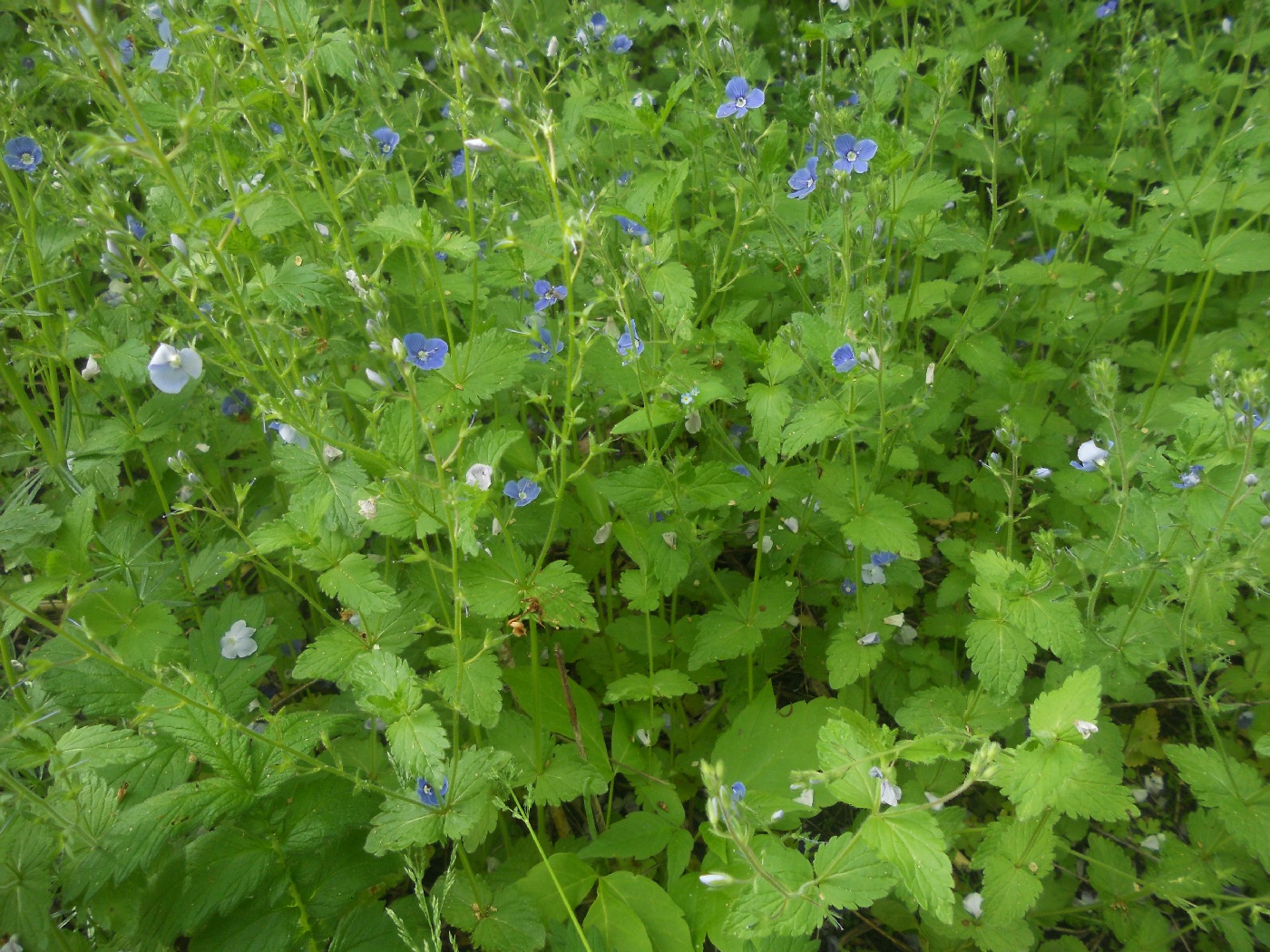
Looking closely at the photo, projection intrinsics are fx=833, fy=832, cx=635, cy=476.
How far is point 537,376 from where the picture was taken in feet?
11.1

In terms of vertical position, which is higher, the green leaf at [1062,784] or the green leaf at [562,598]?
the green leaf at [562,598]

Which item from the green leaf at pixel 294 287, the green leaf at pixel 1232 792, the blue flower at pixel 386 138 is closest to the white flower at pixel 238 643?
the green leaf at pixel 294 287

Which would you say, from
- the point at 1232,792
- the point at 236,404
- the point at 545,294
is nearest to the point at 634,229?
the point at 545,294

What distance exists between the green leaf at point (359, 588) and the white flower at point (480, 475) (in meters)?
0.40

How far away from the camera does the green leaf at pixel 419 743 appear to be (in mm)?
2084

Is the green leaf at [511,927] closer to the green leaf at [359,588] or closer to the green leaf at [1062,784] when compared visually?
the green leaf at [359,588]

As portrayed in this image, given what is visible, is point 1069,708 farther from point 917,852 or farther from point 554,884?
point 554,884

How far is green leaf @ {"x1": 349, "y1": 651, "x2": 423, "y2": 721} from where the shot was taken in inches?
85.3

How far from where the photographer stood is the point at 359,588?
2.39 m

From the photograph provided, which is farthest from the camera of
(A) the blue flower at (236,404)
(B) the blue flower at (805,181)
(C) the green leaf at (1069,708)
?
(A) the blue flower at (236,404)

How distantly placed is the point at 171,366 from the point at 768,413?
1627 millimetres

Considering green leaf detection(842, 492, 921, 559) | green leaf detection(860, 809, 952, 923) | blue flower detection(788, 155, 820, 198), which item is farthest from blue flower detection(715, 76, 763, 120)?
green leaf detection(860, 809, 952, 923)

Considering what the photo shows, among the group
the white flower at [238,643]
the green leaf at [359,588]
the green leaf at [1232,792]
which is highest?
the green leaf at [359,588]

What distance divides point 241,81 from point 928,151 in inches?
98.7
